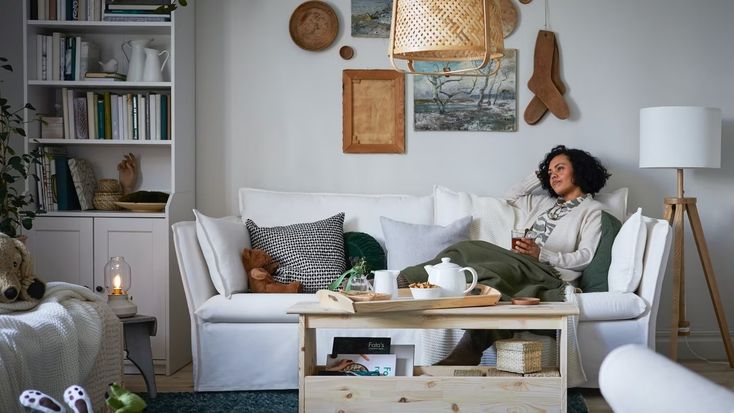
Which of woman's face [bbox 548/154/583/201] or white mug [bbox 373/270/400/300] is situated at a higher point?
woman's face [bbox 548/154/583/201]

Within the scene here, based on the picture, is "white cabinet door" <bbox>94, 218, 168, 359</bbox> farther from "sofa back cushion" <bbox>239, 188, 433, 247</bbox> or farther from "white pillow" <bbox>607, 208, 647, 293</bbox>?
"white pillow" <bbox>607, 208, 647, 293</bbox>

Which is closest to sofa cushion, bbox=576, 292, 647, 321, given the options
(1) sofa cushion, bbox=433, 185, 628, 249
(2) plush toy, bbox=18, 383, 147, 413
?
(1) sofa cushion, bbox=433, 185, 628, 249

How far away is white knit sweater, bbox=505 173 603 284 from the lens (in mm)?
4305

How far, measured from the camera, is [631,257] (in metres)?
4.04

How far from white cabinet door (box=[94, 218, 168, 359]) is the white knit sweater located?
182 cm

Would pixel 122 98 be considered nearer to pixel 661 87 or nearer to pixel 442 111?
pixel 442 111

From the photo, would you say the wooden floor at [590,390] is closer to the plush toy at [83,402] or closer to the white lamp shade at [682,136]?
the white lamp shade at [682,136]

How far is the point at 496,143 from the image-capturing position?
502 cm

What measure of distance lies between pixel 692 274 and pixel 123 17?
3382 mm

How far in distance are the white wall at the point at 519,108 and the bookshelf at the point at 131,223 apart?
0.95ft

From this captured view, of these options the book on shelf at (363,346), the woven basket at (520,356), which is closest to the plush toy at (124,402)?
the book on shelf at (363,346)

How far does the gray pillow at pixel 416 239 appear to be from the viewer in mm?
4473

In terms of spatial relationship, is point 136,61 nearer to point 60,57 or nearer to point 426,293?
point 60,57

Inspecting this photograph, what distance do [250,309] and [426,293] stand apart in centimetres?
106
